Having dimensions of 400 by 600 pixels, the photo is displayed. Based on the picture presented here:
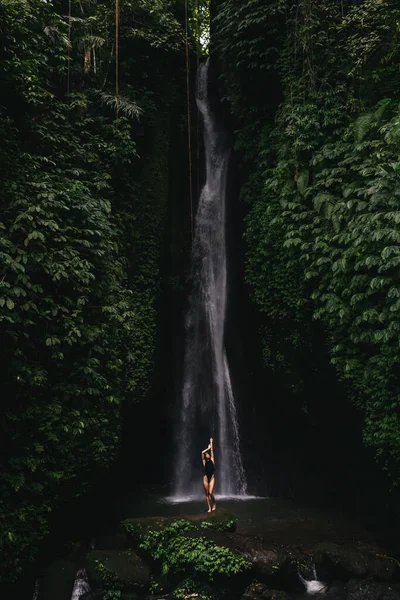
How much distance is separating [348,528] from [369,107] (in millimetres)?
8529

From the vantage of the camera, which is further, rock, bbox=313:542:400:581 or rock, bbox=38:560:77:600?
rock, bbox=313:542:400:581

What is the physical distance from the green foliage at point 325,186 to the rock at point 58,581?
551 cm

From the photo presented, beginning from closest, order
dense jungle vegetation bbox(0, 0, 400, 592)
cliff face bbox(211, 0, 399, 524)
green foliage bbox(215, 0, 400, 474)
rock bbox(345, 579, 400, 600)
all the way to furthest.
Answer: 1. rock bbox(345, 579, 400, 600)
2. dense jungle vegetation bbox(0, 0, 400, 592)
3. green foliage bbox(215, 0, 400, 474)
4. cliff face bbox(211, 0, 399, 524)

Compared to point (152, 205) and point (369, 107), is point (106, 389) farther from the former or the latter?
point (369, 107)

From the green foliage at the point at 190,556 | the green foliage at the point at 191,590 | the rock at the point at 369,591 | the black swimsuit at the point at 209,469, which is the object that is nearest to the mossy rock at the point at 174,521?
the green foliage at the point at 190,556

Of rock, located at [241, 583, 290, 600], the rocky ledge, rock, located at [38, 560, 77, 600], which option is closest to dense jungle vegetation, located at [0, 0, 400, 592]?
rock, located at [38, 560, 77, 600]

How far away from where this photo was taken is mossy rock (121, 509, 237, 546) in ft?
24.1

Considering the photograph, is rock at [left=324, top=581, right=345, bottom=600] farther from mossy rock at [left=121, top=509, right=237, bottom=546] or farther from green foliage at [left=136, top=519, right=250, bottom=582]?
mossy rock at [left=121, top=509, right=237, bottom=546]

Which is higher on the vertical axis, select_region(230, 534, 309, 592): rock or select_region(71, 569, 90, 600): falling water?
select_region(230, 534, 309, 592): rock

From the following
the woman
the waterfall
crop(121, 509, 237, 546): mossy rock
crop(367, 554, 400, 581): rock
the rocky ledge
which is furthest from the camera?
the waterfall

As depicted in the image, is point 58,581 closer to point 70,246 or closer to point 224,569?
point 224,569

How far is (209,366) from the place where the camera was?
12.6 metres

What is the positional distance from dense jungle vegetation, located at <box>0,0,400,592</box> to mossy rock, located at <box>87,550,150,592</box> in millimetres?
929

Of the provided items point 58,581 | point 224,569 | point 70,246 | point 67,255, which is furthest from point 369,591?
point 70,246
